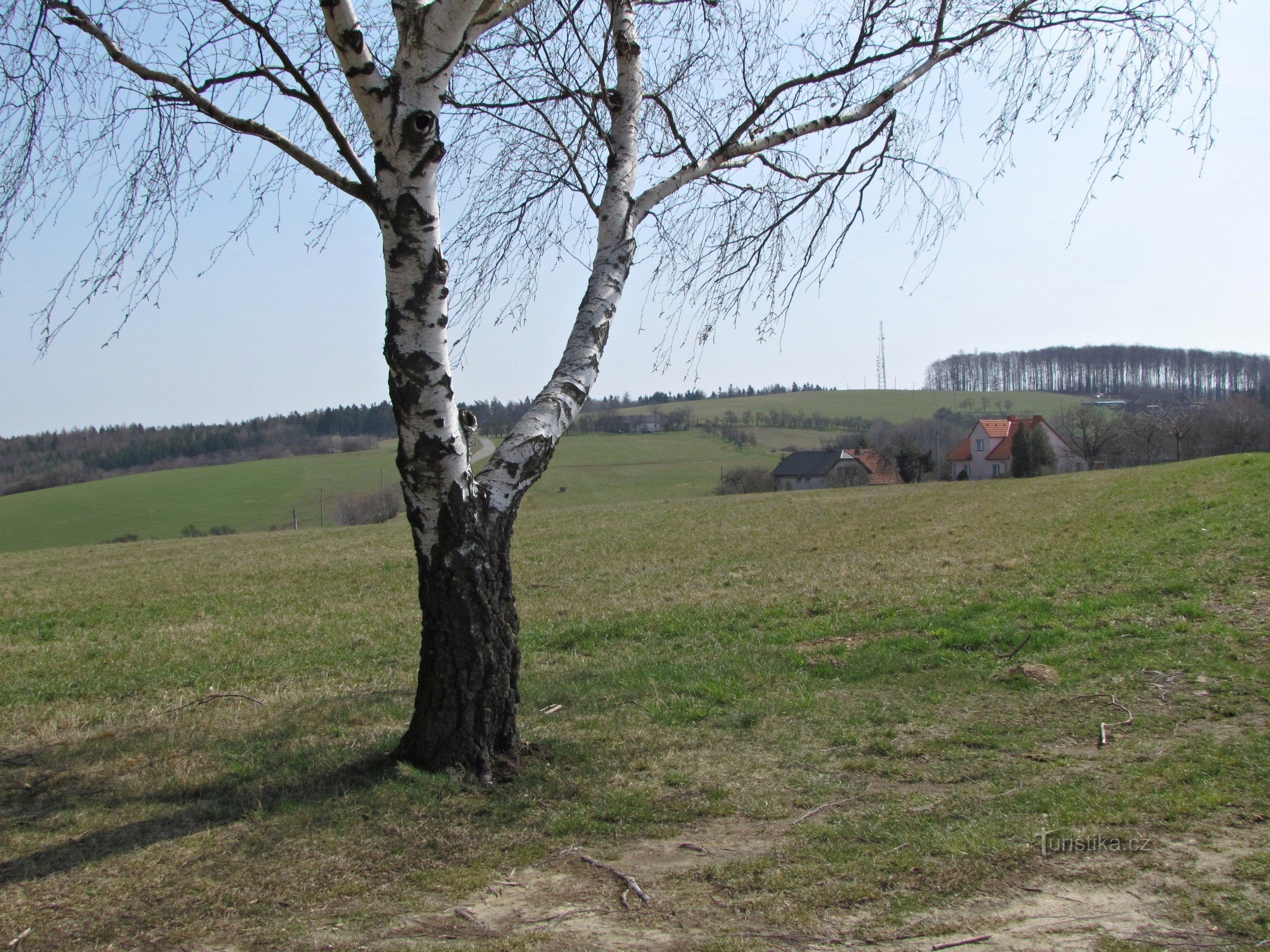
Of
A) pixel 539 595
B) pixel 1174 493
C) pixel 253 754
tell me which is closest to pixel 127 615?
pixel 539 595

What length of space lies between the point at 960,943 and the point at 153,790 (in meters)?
4.31

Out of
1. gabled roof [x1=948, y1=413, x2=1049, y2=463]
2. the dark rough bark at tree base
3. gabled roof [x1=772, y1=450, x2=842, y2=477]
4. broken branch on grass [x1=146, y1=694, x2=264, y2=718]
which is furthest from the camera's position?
gabled roof [x1=772, y1=450, x2=842, y2=477]

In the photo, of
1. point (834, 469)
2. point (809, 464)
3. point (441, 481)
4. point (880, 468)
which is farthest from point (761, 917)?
point (809, 464)

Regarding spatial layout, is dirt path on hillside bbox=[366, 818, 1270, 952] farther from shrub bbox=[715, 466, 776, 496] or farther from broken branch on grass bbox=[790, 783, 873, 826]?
shrub bbox=[715, 466, 776, 496]

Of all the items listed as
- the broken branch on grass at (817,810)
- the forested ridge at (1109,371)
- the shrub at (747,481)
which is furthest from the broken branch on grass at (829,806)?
the forested ridge at (1109,371)

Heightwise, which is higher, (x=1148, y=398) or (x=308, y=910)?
(x=1148, y=398)

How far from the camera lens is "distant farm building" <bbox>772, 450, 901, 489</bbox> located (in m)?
60.4

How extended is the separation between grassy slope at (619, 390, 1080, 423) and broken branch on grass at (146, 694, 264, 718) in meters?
84.7

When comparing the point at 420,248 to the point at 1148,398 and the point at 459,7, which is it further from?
the point at 1148,398

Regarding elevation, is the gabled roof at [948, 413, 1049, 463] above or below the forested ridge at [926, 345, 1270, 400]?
below

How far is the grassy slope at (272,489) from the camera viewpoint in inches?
2136

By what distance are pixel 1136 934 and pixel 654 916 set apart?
5.53 ft

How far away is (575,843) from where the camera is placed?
4051mm

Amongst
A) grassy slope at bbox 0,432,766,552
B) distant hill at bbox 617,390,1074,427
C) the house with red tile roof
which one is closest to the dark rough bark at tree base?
grassy slope at bbox 0,432,766,552
